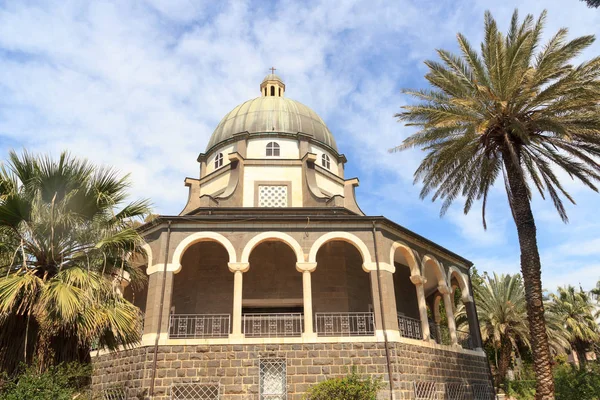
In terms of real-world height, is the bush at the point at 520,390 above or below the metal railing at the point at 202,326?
below

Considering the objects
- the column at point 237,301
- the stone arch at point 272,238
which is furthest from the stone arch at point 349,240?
the column at point 237,301

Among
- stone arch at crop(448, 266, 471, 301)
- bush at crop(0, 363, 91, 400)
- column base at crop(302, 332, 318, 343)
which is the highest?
stone arch at crop(448, 266, 471, 301)

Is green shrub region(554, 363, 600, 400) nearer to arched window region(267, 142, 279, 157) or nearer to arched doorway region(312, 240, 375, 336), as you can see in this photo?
arched doorway region(312, 240, 375, 336)

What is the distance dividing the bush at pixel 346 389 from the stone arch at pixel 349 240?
377cm

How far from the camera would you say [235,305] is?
50.2 ft

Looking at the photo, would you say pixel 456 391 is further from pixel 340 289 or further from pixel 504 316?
pixel 504 316

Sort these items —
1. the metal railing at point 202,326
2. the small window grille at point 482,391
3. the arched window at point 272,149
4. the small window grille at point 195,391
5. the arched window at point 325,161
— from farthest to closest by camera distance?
the arched window at point 325,161 < the arched window at point 272,149 < the small window grille at point 482,391 < the metal railing at point 202,326 < the small window grille at point 195,391

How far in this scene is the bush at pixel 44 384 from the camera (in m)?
8.93

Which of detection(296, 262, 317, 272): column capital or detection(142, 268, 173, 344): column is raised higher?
detection(296, 262, 317, 272): column capital

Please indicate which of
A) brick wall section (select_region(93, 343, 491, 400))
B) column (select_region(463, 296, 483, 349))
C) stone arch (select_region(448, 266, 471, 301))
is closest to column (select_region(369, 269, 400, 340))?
brick wall section (select_region(93, 343, 491, 400))

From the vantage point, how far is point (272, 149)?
23781 mm

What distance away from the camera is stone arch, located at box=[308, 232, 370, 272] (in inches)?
636

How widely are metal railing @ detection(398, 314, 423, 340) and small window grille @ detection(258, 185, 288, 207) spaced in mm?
7561

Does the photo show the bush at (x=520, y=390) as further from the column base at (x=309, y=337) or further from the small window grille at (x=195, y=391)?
the small window grille at (x=195, y=391)
